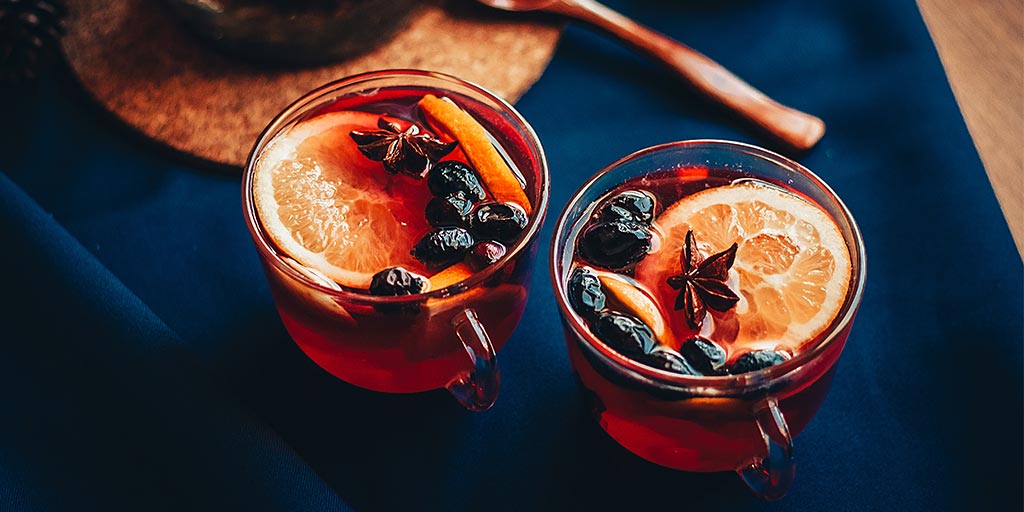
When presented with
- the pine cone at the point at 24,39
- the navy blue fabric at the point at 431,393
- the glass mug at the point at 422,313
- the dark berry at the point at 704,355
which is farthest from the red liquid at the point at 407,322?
the pine cone at the point at 24,39

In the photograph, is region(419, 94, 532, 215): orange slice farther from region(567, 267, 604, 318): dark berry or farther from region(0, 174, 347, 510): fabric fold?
region(0, 174, 347, 510): fabric fold

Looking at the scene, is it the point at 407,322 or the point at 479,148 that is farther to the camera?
the point at 479,148

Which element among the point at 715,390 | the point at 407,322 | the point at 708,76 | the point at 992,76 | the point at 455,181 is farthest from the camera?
the point at 992,76

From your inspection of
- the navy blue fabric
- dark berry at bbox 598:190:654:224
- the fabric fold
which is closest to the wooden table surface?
the navy blue fabric

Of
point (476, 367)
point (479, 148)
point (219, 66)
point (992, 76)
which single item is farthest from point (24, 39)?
A: point (992, 76)

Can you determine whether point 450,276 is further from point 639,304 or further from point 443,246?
point 639,304

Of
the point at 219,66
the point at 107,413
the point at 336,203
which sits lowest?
the point at 107,413

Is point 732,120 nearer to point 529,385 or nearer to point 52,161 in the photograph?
point 529,385
